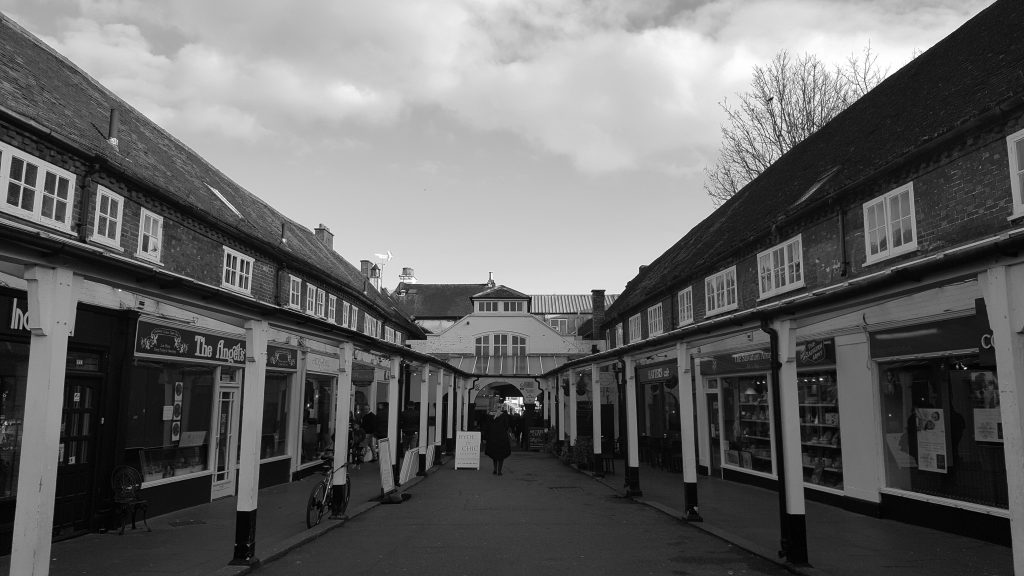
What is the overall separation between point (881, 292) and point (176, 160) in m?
15.3

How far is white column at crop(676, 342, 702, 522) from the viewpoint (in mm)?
10656

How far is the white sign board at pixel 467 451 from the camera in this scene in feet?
66.4

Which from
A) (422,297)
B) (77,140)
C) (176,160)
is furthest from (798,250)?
(422,297)

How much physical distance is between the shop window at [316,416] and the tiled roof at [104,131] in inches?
133

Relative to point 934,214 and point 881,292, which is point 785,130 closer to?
point 934,214

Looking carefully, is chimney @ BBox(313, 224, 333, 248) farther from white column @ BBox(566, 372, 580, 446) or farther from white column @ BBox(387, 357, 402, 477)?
white column @ BBox(387, 357, 402, 477)

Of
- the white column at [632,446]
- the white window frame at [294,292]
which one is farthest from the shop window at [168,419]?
the white column at [632,446]

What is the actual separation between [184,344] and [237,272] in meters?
3.12

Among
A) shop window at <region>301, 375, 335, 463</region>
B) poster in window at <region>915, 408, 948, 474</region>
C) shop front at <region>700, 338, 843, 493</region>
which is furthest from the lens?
shop window at <region>301, 375, 335, 463</region>

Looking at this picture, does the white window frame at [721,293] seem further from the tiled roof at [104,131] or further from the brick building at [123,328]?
the tiled roof at [104,131]

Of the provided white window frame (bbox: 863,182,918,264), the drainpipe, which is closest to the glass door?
the drainpipe

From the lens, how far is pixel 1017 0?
11.8m

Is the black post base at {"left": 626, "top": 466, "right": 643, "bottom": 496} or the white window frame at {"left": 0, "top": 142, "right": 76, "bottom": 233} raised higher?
the white window frame at {"left": 0, "top": 142, "right": 76, "bottom": 233}

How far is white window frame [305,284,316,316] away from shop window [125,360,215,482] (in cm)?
575
